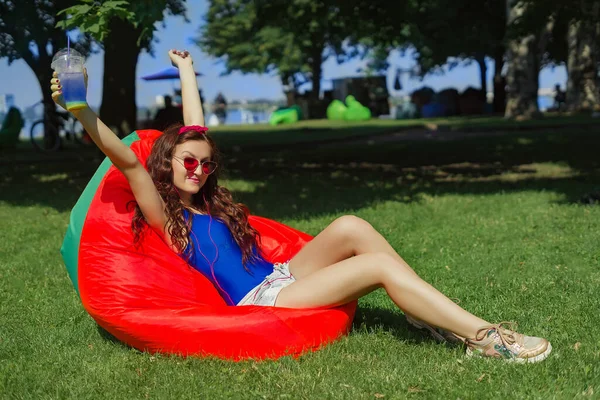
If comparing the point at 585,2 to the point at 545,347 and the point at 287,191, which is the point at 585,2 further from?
the point at 545,347

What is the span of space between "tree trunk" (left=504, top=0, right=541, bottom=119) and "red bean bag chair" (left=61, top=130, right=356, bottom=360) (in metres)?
24.6

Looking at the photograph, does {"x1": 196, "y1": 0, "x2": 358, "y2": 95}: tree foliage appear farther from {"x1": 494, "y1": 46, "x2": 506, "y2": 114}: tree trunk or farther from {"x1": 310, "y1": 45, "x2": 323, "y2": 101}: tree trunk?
{"x1": 494, "y1": 46, "x2": 506, "y2": 114}: tree trunk

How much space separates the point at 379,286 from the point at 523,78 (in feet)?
85.4

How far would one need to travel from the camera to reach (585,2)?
13.3m

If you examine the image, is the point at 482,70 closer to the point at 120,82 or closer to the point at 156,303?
the point at 120,82

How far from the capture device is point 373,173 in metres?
14.1

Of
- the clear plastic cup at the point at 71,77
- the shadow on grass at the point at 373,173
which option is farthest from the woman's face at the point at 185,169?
the shadow on grass at the point at 373,173

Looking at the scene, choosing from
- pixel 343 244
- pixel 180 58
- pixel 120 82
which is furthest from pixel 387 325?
pixel 120 82

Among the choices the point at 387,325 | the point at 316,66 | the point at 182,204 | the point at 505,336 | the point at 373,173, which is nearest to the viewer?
the point at 505,336

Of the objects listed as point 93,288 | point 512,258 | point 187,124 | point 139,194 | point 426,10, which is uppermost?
point 426,10

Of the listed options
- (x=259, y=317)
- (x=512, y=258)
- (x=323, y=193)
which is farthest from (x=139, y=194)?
(x=323, y=193)

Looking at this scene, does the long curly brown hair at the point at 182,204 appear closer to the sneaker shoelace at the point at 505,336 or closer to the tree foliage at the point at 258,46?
the sneaker shoelace at the point at 505,336

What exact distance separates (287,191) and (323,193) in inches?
25.9

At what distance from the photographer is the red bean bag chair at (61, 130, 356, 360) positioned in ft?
14.1
